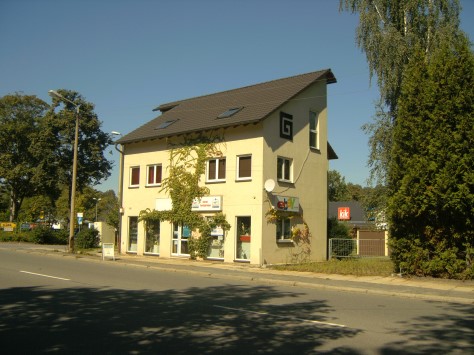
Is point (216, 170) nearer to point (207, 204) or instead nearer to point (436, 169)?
point (207, 204)

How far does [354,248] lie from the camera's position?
78.0 feet

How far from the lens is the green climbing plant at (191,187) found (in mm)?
23188

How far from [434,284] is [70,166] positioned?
39525 millimetres

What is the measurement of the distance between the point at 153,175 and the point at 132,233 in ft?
12.3

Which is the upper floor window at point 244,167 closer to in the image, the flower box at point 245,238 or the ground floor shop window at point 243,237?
the ground floor shop window at point 243,237

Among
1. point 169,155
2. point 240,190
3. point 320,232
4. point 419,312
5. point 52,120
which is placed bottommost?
point 419,312

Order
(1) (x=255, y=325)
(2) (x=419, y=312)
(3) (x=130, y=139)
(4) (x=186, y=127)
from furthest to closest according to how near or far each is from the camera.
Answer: (3) (x=130, y=139) → (4) (x=186, y=127) → (2) (x=419, y=312) → (1) (x=255, y=325)

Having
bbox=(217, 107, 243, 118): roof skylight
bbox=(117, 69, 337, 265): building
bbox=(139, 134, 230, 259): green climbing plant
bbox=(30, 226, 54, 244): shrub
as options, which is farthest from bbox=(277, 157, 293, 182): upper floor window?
bbox=(30, 226, 54, 244): shrub

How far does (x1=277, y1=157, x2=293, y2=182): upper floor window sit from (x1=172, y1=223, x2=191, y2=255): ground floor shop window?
213 inches

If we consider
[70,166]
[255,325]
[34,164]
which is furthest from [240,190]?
[34,164]

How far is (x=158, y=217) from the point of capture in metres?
25.4

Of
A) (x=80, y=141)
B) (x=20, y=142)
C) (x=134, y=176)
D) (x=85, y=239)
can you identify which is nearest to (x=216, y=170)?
(x=134, y=176)

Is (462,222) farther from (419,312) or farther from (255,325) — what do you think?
(255,325)

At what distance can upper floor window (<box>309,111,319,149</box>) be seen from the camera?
82.9 ft
